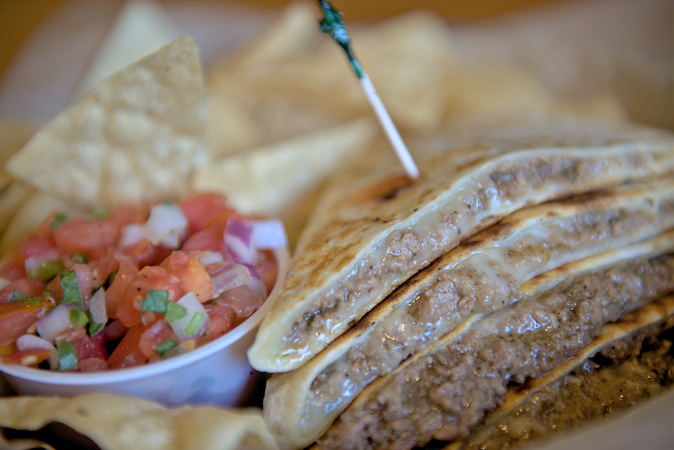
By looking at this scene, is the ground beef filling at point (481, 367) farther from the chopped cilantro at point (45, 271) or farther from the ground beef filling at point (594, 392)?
the chopped cilantro at point (45, 271)

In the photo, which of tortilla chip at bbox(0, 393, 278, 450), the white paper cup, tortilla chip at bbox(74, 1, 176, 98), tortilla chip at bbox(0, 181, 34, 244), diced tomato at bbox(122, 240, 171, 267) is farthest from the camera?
tortilla chip at bbox(74, 1, 176, 98)

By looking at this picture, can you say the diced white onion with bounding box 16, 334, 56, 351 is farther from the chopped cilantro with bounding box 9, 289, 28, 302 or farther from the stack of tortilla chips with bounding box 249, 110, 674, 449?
the stack of tortilla chips with bounding box 249, 110, 674, 449

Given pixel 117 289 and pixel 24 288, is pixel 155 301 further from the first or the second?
pixel 24 288

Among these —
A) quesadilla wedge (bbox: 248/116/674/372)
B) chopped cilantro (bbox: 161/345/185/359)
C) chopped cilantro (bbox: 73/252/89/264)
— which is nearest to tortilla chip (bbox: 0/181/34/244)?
chopped cilantro (bbox: 73/252/89/264)

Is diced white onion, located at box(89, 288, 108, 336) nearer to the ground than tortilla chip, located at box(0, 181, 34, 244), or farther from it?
nearer to the ground

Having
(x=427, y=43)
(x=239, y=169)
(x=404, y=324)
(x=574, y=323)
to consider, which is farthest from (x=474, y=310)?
(x=427, y=43)

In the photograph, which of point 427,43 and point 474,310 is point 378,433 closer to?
point 474,310

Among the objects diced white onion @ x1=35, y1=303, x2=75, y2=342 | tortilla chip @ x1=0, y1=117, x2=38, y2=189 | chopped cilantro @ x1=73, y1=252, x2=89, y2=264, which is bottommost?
diced white onion @ x1=35, y1=303, x2=75, y2=342
